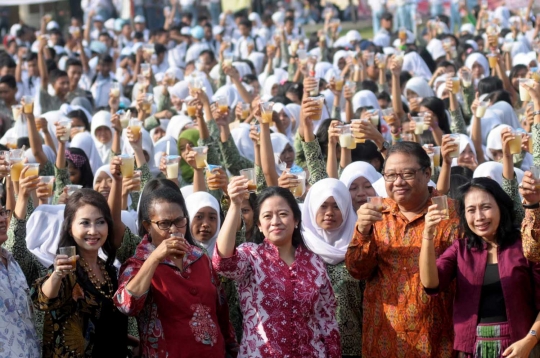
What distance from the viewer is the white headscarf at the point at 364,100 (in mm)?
11273

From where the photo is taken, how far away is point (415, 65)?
14.5 meters

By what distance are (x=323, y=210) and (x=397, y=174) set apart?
566 mm

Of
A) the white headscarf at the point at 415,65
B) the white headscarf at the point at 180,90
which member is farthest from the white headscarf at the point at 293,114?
the white headscarf at the point at 415,65

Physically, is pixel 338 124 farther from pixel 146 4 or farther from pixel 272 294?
pixel 146 4

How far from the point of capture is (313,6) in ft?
88.4

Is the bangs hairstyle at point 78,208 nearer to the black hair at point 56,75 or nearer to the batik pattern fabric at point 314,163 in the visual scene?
the batik pattern fabric at point 314,163

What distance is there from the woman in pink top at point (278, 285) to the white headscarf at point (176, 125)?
5108 millimetres

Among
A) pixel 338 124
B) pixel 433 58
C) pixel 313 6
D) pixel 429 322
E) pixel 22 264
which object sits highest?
pixel 313 6

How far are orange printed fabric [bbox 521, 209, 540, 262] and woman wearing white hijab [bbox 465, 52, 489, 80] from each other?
8.61 metres

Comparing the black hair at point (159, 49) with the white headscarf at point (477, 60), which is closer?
the white headscarf at point (477, 60)

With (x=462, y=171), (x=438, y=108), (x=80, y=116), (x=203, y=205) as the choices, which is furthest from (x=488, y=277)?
(x=80, y=116)

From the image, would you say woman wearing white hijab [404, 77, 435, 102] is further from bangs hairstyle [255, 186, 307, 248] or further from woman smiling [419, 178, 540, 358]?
woman smiling [419, 178, 540, 358]

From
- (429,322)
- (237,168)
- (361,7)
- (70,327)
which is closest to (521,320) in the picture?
(429,322)

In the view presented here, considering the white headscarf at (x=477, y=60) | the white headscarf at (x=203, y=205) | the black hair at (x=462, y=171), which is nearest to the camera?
the white headscarf at (x=203, y=205)
